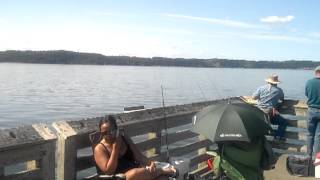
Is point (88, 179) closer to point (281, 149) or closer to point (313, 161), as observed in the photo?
point (313, 161)

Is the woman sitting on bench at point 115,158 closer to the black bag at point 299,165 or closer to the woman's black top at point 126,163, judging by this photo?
the woman's black top at point 126,163

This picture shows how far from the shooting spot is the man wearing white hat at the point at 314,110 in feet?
29.0

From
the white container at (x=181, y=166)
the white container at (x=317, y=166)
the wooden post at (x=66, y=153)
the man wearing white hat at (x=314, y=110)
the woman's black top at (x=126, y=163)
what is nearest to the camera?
the wooden post at (x=66, y=153)

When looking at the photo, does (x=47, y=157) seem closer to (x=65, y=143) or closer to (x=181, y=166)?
(x=65, y=143)

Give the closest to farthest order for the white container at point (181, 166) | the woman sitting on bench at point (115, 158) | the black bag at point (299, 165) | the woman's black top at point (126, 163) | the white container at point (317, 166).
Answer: the woman sitting on bench at point (115, 158)
the woman's black top at point (126, 163)
the white container at point (181, 166)
the white container at point (317, 166)
the black bag at point (299, 165)

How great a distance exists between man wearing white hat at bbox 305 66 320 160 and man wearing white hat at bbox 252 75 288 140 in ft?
2.90

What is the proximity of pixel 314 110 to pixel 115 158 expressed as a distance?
199 inches

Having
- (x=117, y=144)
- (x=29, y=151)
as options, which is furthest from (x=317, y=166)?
(x=29, y=151)

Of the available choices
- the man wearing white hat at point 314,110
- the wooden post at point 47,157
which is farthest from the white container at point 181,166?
the man wearing white hat at point 314,110

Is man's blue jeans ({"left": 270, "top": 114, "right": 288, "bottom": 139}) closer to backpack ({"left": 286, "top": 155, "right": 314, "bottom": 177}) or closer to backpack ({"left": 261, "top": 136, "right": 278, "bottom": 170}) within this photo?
backpack ({"left": 286, "top": 155, "right": 314, "bottom": 177})

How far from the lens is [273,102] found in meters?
9.84

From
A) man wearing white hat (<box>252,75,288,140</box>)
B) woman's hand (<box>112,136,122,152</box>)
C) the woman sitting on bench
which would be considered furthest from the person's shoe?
man wearing white hat (<box>252,75,288,140</box>)

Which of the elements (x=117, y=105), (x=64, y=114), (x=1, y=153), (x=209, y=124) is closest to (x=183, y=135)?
(x=209, y=124)

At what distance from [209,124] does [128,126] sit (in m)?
1.10
